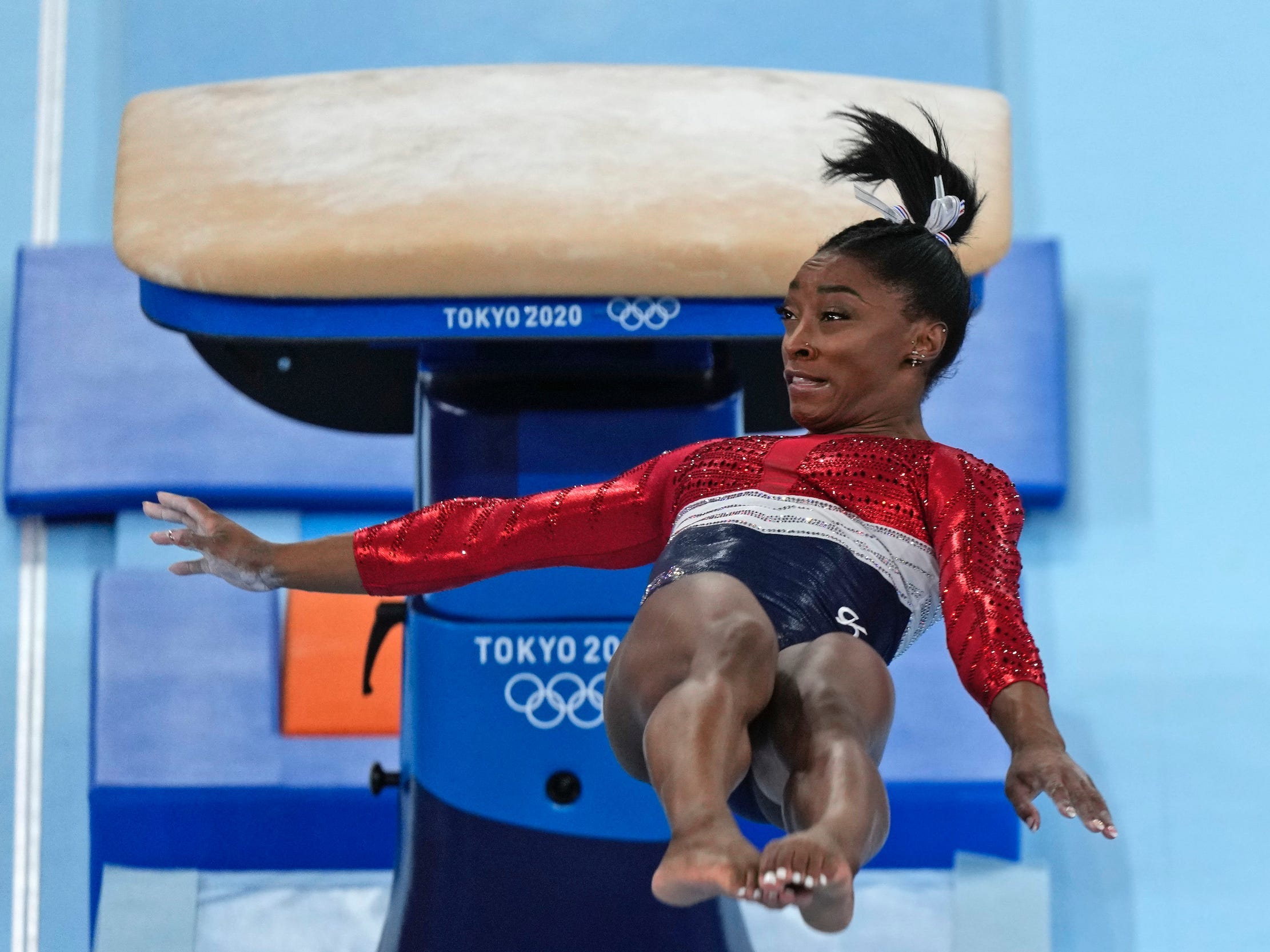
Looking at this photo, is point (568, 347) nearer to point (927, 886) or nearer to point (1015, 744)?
point (1015, 744)

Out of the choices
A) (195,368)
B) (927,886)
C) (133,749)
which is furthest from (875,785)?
(195,368)

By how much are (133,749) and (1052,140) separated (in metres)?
2.18

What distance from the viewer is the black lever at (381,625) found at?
2.07 meters

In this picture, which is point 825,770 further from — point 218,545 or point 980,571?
point 218,545

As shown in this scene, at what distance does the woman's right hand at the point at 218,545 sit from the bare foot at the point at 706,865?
0.55 metres

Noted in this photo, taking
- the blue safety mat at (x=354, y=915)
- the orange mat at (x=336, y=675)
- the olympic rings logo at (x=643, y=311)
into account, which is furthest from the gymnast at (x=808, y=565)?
the orange mat at (x=336, y=675)

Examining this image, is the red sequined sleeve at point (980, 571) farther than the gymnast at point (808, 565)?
Yes

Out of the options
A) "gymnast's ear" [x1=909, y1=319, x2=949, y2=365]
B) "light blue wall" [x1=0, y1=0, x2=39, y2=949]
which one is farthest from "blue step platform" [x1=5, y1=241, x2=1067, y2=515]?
"gymnast's ear" [x1=909, y1=319, x2=949, y2=365]

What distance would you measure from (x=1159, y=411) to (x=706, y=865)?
99.6 inches

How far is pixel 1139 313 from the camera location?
3.35m

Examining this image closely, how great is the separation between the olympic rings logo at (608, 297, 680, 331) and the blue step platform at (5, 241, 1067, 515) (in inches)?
53.5

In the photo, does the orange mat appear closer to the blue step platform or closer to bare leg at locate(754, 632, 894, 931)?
the blue step platform

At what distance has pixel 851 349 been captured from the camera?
4.66 feet

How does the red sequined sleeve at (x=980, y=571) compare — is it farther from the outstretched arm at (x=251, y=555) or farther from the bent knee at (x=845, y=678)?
the outstretched arm at (x=251, y=555)
